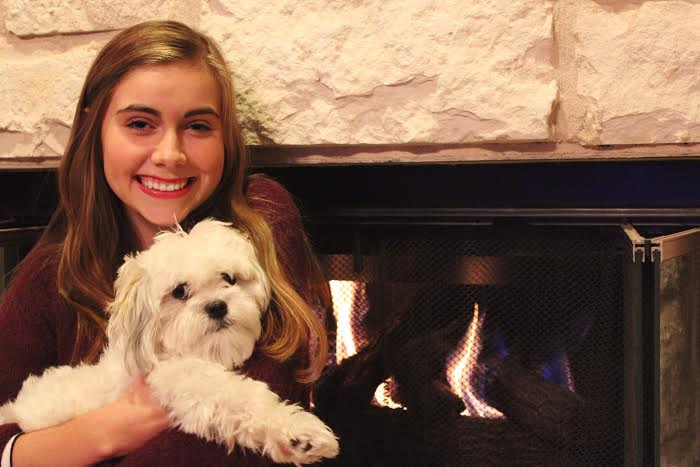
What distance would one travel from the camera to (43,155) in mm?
1570

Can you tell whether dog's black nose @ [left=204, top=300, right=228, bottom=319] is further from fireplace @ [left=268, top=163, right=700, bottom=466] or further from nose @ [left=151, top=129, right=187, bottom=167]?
fireplace @ [left=268, top=163, right=700, bottom=466]

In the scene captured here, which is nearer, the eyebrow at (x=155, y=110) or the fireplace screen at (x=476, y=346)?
the eyebrow at (x=155, y=110)

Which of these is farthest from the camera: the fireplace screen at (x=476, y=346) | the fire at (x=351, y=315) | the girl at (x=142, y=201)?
the fire at (x=351, y=315)

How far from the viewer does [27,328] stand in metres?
1.36

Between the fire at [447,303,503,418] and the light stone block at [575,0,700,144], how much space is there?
1.69ft

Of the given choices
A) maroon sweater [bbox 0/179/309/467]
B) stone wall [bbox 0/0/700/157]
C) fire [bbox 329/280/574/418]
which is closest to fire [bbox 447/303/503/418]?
fire [bbox 329/280/574/418]

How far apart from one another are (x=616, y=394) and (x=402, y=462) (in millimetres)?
472

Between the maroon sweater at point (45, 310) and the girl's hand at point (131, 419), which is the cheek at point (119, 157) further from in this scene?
the girl's hand at point (131, 419)

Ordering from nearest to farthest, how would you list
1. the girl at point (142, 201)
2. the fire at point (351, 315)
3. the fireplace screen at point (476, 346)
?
the girl at point (142, 201)
the fireplace screen at point (476, 346)
the fire at point (351, 315)

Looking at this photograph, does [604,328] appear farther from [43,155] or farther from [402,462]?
[43,155]

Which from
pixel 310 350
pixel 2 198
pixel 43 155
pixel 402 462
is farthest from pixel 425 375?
pixel 2 198

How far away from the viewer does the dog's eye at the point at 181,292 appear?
3.72 feet

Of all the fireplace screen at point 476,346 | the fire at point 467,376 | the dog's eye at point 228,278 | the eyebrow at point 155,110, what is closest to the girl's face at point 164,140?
the eyebrow at point 155,110

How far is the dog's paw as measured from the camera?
1055 millimetres
